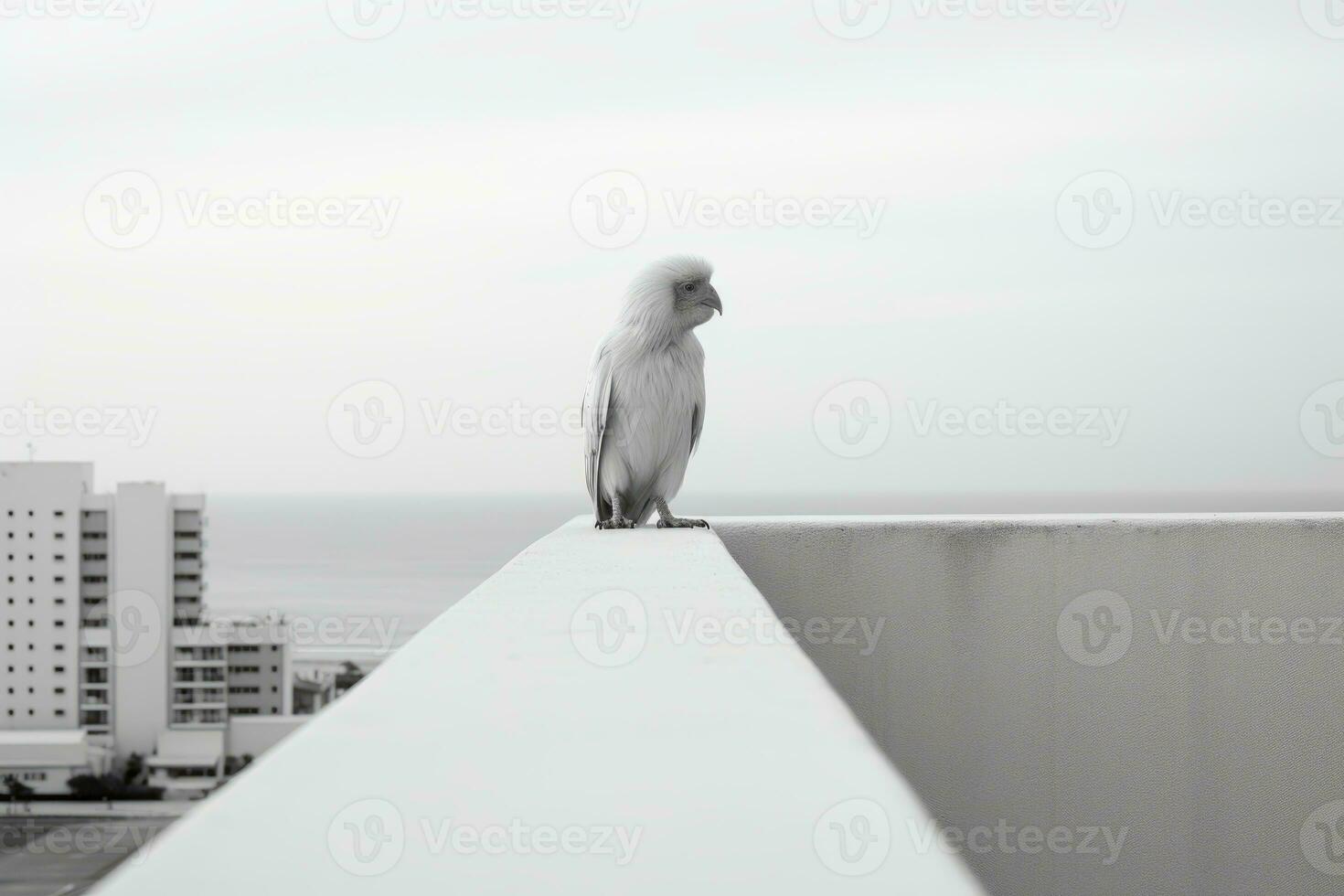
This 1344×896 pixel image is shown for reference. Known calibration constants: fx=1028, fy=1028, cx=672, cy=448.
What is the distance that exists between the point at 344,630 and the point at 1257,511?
2727 millimetres

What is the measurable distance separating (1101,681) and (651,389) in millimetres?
1625

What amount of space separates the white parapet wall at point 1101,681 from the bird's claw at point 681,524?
25 cm

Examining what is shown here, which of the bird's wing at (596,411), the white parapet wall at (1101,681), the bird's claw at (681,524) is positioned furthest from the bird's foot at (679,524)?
the bird's wing at (596,411)

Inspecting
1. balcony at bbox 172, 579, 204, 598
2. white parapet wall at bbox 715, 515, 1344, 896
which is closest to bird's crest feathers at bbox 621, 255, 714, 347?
white parapet wall at bbox 715, 515, 1344, 896

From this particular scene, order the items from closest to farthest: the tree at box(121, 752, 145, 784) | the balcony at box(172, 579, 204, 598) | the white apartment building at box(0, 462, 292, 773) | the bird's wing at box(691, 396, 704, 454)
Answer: the bird's wing at box(691, 396, 704, 454), the tree at box(121, 752, 145, 784), the white apartment building at box(0, 462, 292, 773), the balcony at box(172, 579, 204, 598)

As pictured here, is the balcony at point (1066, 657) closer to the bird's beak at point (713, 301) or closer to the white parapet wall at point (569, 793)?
the white parapet wall at point (569, 793)

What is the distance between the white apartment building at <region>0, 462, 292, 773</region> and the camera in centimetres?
1736

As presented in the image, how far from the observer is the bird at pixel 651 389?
3398mm

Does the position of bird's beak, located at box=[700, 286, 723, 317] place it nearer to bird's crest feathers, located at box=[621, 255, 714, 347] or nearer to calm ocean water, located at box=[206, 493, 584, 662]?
bird's crest feathers, located at box=[621, 255, 714, 347]

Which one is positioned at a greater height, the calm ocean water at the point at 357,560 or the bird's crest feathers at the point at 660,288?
the calm ocean water at the point at 357,560

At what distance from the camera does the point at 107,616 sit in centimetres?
1762

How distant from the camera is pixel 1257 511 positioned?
2.98 meters

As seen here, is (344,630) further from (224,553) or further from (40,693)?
(224,553)

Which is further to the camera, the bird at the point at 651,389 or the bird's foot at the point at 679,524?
the bird at the point at 651,389
